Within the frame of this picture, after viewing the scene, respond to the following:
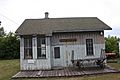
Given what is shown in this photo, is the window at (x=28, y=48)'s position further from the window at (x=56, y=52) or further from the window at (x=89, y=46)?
the window at (x=89, y=46)

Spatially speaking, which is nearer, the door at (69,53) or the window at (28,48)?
the window at (28,48)

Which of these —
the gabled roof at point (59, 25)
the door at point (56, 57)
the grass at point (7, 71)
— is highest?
the gabled roof at point (59, 25)

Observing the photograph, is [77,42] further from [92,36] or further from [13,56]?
[13,56]

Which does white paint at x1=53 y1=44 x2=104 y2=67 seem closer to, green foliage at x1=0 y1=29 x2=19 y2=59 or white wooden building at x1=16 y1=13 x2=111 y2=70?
white wooden building at x1=16 y1=13 x2=111 y2=70

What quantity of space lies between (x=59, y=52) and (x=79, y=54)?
5.35 ft

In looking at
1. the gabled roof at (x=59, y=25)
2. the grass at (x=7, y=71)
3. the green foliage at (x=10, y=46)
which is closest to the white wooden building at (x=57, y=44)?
the gabled roof at (x=59, y=25)

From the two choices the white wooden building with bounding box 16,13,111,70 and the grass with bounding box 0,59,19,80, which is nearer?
the grass with bounding box 0,59,19,80

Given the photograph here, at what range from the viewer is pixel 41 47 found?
21.5m

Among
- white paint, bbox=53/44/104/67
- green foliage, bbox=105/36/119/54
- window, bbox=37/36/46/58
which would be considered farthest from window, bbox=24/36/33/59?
green foliage, bbox=105/36/119/54

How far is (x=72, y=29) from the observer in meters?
22.0

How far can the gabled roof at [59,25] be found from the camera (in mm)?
21969

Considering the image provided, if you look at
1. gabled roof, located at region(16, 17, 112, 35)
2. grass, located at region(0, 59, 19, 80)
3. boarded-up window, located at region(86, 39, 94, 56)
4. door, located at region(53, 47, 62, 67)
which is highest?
gabled roof, located at region(16, 17, 112, 35)

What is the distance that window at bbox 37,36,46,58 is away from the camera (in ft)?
70.4

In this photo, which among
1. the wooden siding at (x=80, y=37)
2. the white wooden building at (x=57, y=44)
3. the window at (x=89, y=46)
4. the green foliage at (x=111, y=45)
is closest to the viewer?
the white wooden building at (x=57, y=44)
